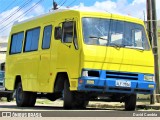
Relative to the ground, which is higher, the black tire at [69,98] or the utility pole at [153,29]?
the utility pole at [153,29]

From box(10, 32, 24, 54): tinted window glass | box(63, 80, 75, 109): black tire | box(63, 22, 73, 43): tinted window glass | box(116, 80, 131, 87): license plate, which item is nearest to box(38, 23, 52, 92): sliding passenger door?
box(63, 22, 73, 43): tinted window glass

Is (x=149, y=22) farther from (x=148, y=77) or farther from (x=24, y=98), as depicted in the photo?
(x=24, y=98)

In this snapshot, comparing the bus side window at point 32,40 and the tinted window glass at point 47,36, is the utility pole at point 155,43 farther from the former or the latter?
the tinted window glass at point 47,36

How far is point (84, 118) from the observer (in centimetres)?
1251

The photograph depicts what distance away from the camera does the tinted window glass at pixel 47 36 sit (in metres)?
16.3

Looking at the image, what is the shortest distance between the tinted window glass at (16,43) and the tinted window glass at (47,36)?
2.34 metres

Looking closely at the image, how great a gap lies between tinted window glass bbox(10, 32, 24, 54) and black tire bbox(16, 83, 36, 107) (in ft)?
4.60

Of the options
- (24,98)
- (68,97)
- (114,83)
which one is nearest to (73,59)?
(68,97)

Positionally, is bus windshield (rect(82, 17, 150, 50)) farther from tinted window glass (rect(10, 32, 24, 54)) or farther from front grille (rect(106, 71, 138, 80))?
tinted window glass (rect(10, 32, 24, 54))

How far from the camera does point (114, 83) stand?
48.0 feet

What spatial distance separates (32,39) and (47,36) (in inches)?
56.0

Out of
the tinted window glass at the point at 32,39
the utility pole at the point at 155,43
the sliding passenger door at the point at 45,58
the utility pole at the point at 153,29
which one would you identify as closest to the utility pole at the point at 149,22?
the utility pole at the point at 153,29

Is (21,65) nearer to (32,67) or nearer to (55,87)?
(32,67)

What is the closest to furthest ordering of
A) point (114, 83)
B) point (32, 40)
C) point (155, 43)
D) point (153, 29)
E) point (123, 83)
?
1. point (114, 83)
2. point (123, 83)
3. point (32, 40)
4. point (155, 43)
5. point (153, 29)
